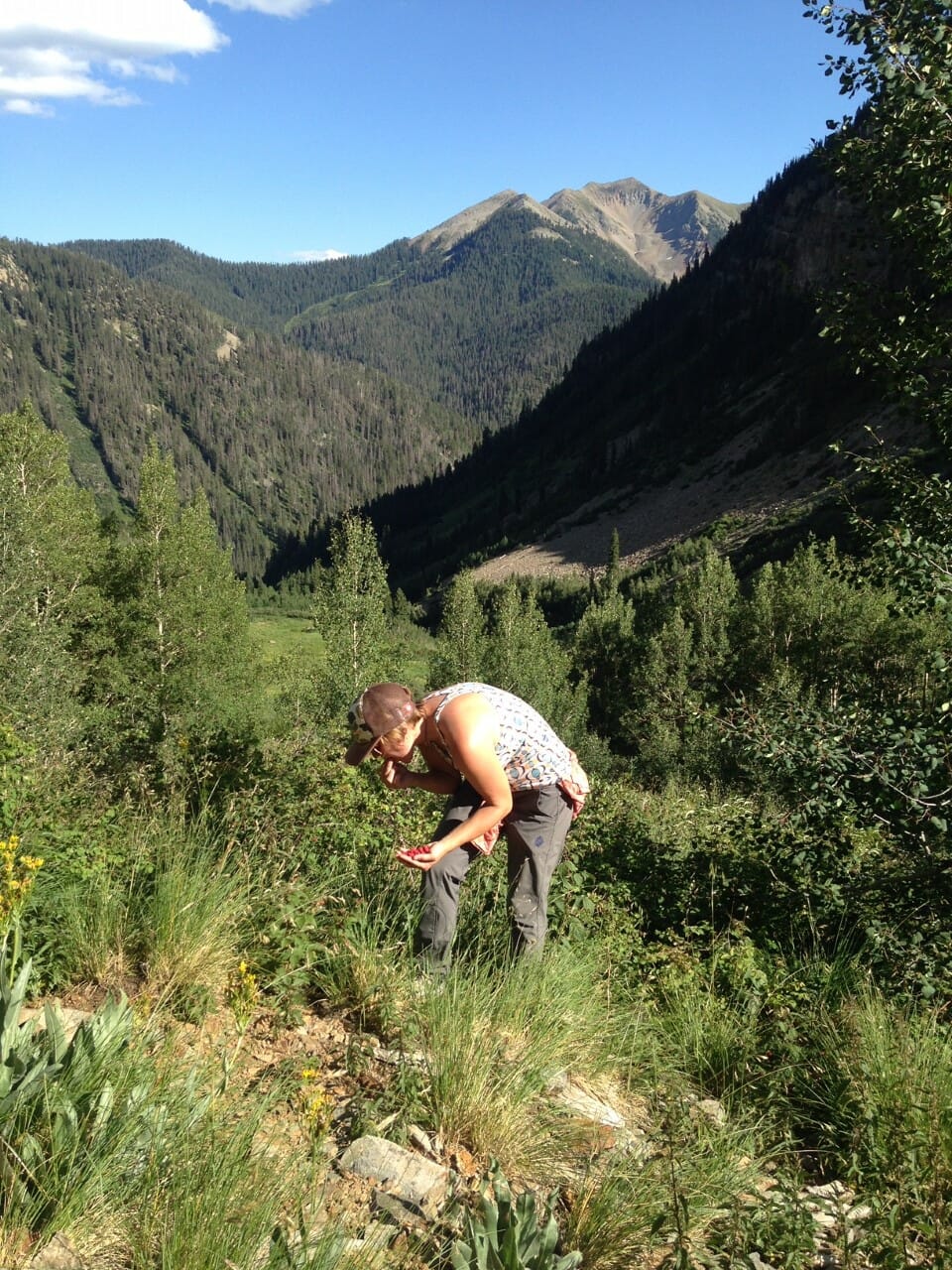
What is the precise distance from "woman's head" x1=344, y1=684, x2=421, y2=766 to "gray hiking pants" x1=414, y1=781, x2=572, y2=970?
0.51 m

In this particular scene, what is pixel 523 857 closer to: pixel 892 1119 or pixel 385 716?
pixel 385 716

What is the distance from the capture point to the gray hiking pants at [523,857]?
380cm

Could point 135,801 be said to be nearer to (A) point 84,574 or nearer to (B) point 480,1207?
(B) point 480,1207

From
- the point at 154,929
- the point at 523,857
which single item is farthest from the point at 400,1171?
the point at 523,857

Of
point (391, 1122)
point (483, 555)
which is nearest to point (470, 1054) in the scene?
point (391, 1122)

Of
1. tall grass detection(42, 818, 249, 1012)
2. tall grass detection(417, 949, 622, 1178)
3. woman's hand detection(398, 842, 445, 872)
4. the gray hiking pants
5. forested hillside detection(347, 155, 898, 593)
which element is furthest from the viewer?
forested hillside detection(347, 155, 898, 593)

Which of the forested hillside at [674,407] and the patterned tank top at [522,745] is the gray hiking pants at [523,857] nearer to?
the patterned tank top at [522,745]

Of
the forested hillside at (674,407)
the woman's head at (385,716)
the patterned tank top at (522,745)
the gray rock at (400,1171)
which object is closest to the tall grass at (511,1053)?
the gray rock at (400,1171)

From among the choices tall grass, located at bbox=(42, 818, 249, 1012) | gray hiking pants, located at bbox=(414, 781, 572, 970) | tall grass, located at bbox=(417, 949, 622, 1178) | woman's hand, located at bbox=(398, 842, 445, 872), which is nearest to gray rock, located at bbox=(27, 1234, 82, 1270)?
tall grass, located at bbox=(42, 818, 249, 1012)

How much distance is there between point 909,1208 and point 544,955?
5.80 ft

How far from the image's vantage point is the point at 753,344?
134750 millimetres

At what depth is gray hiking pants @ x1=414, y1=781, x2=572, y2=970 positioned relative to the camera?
380 cm

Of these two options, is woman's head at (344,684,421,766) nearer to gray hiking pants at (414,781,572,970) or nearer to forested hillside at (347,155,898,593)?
gray hiking pants at (414,781,572,970)

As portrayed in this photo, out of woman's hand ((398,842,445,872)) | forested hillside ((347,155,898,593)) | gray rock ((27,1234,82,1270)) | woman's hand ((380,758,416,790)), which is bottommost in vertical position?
gray rock ((27,1234,82,1270))
